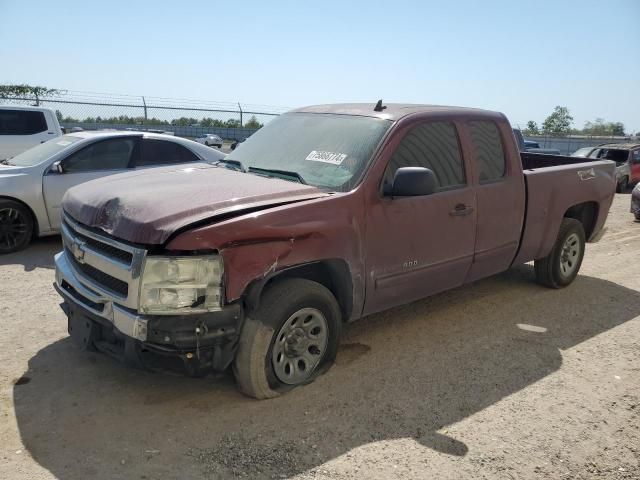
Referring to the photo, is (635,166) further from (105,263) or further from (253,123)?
(105,263)

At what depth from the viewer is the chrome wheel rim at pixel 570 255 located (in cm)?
621

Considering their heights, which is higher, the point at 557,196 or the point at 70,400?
the point at 557,196

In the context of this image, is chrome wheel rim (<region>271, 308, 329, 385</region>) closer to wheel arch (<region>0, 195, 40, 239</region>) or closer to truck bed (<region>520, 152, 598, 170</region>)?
truck bed (<region>520, 152, 598, 170</region>)

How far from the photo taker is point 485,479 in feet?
9.60

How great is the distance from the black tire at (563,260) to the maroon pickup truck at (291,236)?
81cm

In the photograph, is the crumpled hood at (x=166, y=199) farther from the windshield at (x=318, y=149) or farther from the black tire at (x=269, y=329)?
the black tire at (x=269, y=329)

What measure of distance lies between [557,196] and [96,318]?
4.57 meters

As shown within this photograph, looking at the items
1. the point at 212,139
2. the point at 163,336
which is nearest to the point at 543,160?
the point at 163,336

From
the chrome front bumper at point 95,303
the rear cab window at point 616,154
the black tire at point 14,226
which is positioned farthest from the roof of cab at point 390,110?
the rear cab window at point 616,154

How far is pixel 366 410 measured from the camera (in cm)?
353

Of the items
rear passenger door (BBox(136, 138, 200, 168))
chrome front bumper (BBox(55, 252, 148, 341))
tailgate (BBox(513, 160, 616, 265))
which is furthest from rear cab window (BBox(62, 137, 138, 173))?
tailgate (BBox(513, 160, 616, 265))

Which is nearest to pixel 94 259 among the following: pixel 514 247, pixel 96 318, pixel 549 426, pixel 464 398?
pixel 96 318

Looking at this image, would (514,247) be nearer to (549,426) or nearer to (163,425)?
(549,426)

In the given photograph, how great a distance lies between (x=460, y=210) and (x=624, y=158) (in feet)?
52.8
